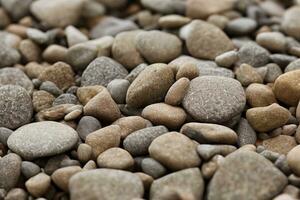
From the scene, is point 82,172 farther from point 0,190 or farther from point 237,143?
point 237,143

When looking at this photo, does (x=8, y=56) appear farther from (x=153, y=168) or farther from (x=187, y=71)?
(x=153, y=168)

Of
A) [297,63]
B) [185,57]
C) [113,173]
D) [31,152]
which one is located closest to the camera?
[113,173]

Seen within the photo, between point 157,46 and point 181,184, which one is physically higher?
point 157,46

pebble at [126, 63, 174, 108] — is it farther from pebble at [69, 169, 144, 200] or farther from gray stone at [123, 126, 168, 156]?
pebble at [69, 169, 144, 200]

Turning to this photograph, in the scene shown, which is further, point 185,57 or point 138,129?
point 185,57

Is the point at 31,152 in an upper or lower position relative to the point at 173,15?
lower

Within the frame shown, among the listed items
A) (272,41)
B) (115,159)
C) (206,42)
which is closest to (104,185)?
(115,159)

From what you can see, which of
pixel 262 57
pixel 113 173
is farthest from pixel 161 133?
pixel 262 57
